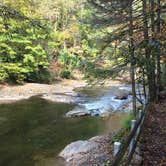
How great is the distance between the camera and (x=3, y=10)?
5801 millimetres

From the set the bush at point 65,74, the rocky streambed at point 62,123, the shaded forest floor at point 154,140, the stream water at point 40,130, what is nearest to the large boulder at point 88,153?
the rocky streambed at point 62,123

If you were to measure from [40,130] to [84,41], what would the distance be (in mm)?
28084

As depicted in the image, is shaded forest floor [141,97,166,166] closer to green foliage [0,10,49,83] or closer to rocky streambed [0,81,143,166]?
rocky streambed [0,81,143,166]

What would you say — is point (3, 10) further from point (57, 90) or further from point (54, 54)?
point (54, 54)

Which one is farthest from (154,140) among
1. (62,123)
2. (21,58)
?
(21,58)

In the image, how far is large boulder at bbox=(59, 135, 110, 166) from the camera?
1012cm

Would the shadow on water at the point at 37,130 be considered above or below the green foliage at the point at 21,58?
below

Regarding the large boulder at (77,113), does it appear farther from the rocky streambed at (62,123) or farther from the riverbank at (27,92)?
the riverbank at (27,92)

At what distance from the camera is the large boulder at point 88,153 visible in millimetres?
10117

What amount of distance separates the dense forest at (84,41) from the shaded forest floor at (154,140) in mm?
1736

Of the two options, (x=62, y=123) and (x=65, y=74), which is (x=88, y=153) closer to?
(x=62, y=123)

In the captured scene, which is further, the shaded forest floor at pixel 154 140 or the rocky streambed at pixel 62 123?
the rocky streambed at pixel 62 123

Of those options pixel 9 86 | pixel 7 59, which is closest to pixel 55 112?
pixel 9 86

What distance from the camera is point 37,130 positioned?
15648 millimetres
